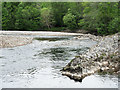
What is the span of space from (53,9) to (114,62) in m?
55.8

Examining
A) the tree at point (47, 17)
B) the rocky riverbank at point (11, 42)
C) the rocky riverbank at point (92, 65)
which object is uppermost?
the tree at point (47, 17)

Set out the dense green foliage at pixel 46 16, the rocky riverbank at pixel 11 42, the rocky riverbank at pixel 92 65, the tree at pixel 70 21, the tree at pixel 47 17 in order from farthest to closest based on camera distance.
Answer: the tree at pixel 47 17
the dense green foliage at pixel 46 16
the tree at pixel 70 21
the rocky riverbank at pixel 11 42
the rocky riverbank at pixel 92 65

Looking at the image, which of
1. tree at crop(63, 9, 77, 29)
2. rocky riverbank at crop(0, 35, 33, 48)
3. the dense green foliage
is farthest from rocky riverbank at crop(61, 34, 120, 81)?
tree at crop(63, 9, 77, 29)

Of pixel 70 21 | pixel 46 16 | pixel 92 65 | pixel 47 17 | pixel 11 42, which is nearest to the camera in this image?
pixel 92 65

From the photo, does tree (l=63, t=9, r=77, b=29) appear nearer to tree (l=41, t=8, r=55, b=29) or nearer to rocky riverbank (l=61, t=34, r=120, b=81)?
tree (l=41, t=8, r=55, b=29)

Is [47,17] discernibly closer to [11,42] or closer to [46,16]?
[46,16]

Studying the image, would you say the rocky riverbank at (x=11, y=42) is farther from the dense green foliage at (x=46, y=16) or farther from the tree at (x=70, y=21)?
the tree at (x=70, y=21)

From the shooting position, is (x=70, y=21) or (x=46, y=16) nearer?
(x=70, y=21)

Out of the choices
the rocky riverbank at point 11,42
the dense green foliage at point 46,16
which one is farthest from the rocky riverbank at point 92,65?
the dense green foliage at point 46,16

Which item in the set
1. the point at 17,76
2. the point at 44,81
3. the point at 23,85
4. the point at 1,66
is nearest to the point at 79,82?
the point at 44,81

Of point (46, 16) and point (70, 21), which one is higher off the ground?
point (46, 16)

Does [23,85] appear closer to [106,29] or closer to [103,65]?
[103,65]

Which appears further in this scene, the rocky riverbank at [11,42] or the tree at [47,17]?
the tree at [47,17]

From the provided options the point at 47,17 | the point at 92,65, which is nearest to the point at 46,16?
the point at 47,17
